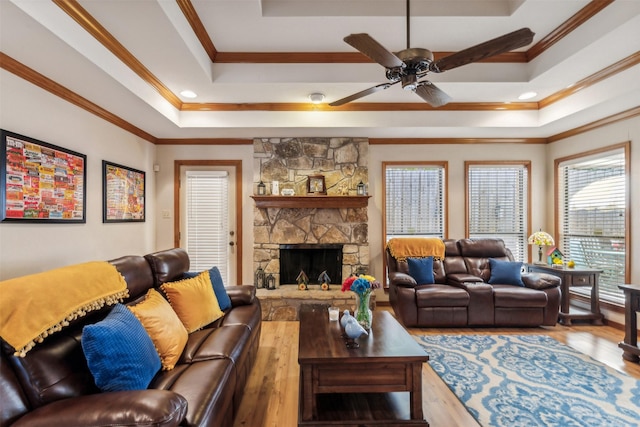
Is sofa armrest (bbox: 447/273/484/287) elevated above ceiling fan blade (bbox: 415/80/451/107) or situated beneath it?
situated beneath

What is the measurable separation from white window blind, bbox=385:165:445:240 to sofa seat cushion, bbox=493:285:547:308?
1.34 metres

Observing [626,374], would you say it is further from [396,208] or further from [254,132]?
[254,132]

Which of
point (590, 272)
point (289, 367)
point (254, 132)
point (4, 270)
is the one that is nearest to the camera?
point (4, 270)

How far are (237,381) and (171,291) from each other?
2.89 feet

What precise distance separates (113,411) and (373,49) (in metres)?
2.24

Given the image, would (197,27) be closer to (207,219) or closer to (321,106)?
(321,106)

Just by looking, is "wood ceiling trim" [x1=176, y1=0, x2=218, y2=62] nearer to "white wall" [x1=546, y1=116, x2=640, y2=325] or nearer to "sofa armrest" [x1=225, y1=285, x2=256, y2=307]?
"sofa armrest" [x1=225, y1=285, x2=256, y2=307]

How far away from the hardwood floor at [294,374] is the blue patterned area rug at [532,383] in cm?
13

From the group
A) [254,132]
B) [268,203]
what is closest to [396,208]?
[268,203]

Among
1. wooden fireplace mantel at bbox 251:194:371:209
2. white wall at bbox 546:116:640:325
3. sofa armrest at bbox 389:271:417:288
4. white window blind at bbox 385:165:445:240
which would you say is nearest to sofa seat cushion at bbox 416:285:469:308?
sofa armrest at bbox 389:271:417:288

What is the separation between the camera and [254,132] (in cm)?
420

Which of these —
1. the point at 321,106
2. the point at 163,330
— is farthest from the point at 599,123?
the point at 163,330

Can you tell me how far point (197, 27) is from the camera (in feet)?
8.10

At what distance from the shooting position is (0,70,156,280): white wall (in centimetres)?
227
